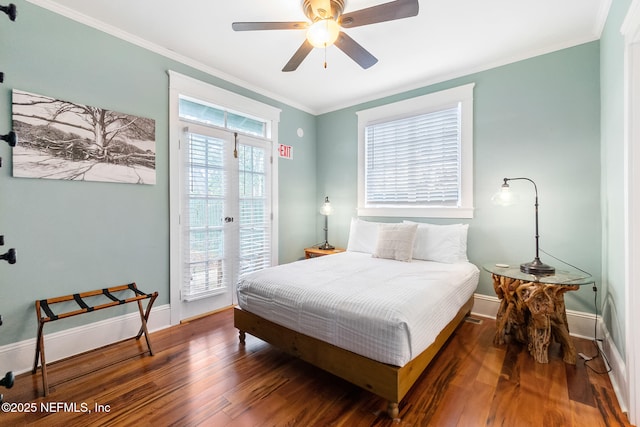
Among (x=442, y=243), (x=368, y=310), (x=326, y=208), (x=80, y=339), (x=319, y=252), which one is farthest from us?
(x=326, y=208)

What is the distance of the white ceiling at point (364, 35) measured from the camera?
2.21 m

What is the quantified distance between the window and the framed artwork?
260 cm

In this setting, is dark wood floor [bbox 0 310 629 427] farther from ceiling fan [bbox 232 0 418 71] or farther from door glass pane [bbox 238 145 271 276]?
ceiling fan [bbox 232 0 418 71]

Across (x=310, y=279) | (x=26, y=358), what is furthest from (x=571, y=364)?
(x=26, y=358)

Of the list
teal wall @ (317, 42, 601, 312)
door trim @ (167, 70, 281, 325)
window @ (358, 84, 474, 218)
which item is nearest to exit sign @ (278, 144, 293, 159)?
window @ (358, 84, 474, 218)

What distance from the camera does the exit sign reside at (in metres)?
4.01

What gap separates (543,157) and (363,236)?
6.47 feet

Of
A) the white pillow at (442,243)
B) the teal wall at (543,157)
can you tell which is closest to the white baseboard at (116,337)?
the teal wall at (543,157)

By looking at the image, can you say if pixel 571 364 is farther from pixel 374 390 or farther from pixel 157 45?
pixel 157 45

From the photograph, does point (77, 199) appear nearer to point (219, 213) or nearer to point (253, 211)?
point (219, 213)

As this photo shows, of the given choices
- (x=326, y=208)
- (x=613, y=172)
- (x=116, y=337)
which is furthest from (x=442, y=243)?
(x=116, y=337)

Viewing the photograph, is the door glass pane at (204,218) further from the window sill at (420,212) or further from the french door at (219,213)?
the window sill at (420,212)

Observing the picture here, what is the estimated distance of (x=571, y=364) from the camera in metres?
2.14

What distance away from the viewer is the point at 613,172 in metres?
2.10
